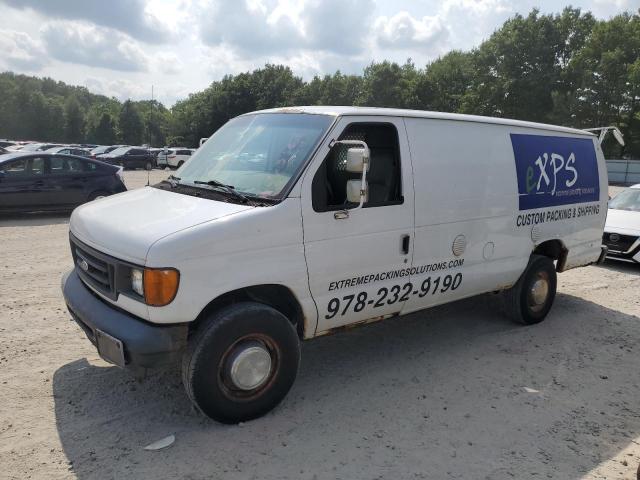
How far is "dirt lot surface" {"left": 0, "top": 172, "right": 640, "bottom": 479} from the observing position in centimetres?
327

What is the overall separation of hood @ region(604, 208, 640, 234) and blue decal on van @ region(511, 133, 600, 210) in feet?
10.3

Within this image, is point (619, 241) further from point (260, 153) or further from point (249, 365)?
point (249, 365)

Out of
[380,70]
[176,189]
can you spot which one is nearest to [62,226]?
[176,189]

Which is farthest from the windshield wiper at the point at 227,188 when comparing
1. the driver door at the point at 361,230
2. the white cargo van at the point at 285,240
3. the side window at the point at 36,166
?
the side window at the point at 36,166

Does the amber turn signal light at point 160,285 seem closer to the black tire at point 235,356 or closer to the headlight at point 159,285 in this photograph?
the headlight at point 159,285

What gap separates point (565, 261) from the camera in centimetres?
624

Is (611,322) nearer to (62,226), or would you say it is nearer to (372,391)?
(372,391)

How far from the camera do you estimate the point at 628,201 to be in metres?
10.2

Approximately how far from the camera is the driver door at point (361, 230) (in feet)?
12.5

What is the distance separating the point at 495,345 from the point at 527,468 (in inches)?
85.1

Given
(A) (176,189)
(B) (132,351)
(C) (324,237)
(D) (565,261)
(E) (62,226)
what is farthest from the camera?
(E) (62,226)

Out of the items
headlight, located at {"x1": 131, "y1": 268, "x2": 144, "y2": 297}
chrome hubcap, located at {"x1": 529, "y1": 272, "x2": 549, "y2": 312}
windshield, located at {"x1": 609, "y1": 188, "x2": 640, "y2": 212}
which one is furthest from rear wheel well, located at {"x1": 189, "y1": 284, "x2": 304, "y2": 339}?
windshield, located at {"x1": 609, "y1": 188, "x2": 640, "y2": 212}

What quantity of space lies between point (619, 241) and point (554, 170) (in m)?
4.12

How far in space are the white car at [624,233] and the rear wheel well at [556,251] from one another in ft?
11.1
